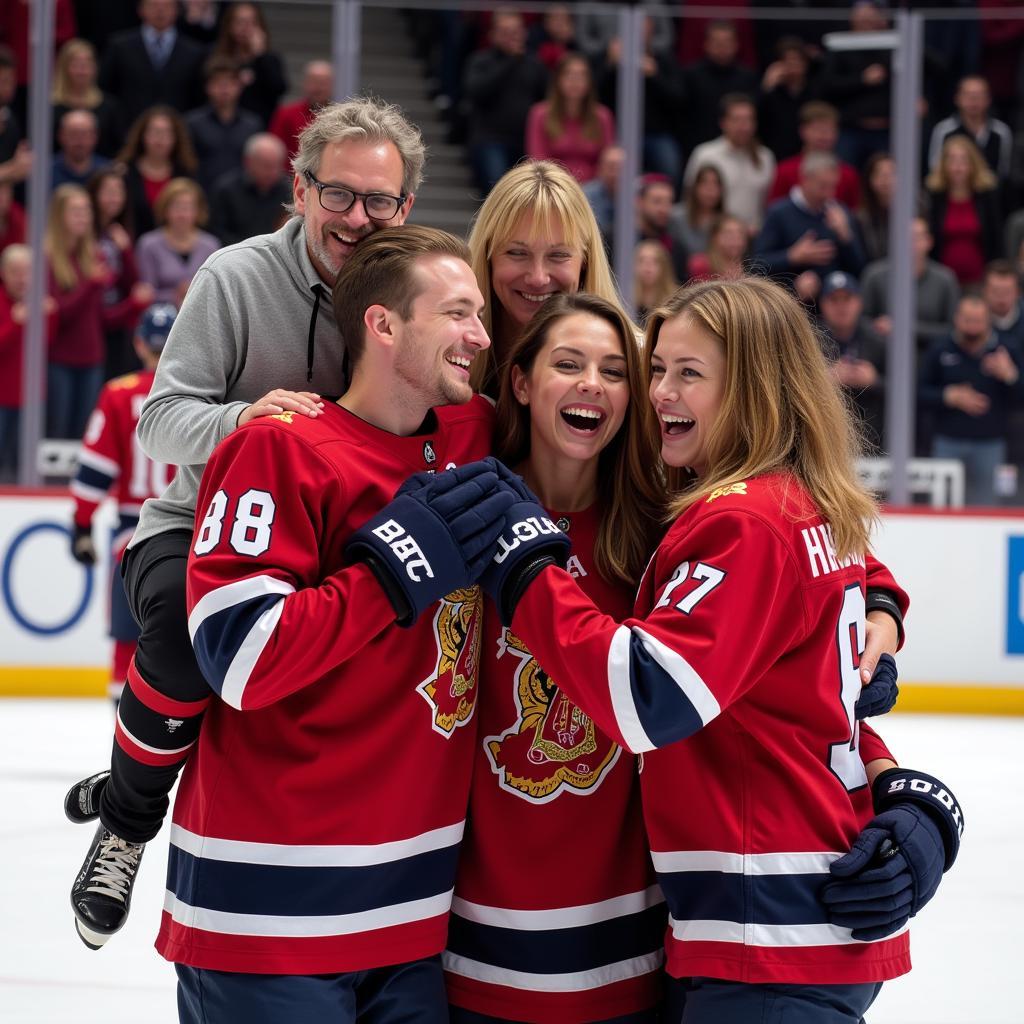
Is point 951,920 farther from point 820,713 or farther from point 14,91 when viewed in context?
point 14,91

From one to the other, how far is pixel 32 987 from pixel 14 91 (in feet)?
16.1

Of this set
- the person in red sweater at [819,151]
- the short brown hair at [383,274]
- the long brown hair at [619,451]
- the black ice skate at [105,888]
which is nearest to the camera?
the short brown hair at [383,274]

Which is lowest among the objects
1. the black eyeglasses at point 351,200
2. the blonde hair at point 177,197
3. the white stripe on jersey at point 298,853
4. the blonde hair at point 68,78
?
the white stripe on jersey at point 298,853

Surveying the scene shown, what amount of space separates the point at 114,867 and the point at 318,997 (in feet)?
2.16

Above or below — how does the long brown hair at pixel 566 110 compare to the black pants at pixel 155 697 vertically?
above

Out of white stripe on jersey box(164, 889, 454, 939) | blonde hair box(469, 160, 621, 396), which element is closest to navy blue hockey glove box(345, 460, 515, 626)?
white stripe on jersey box(164, 889, 454, 939)

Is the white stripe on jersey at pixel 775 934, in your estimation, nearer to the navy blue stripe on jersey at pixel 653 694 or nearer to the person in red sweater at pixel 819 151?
the navy blue stripe on jersey at pixel 653 694

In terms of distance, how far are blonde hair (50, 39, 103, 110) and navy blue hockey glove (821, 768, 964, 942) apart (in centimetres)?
604

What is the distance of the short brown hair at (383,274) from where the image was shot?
2.07 metres

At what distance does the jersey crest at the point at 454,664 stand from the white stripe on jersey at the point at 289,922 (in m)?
0.23

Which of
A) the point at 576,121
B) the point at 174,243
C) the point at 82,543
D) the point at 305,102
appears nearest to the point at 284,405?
the point at 82,543

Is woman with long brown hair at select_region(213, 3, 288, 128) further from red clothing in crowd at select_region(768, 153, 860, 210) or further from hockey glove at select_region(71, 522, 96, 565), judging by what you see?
hockey glove at select_region(71, 522, 96, 565)

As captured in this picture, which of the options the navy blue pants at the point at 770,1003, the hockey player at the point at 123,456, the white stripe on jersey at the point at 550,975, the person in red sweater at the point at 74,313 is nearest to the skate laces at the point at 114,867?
the white stripe on jersey at the point at 550,975

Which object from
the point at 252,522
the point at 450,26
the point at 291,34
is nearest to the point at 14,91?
the point at 291,34
